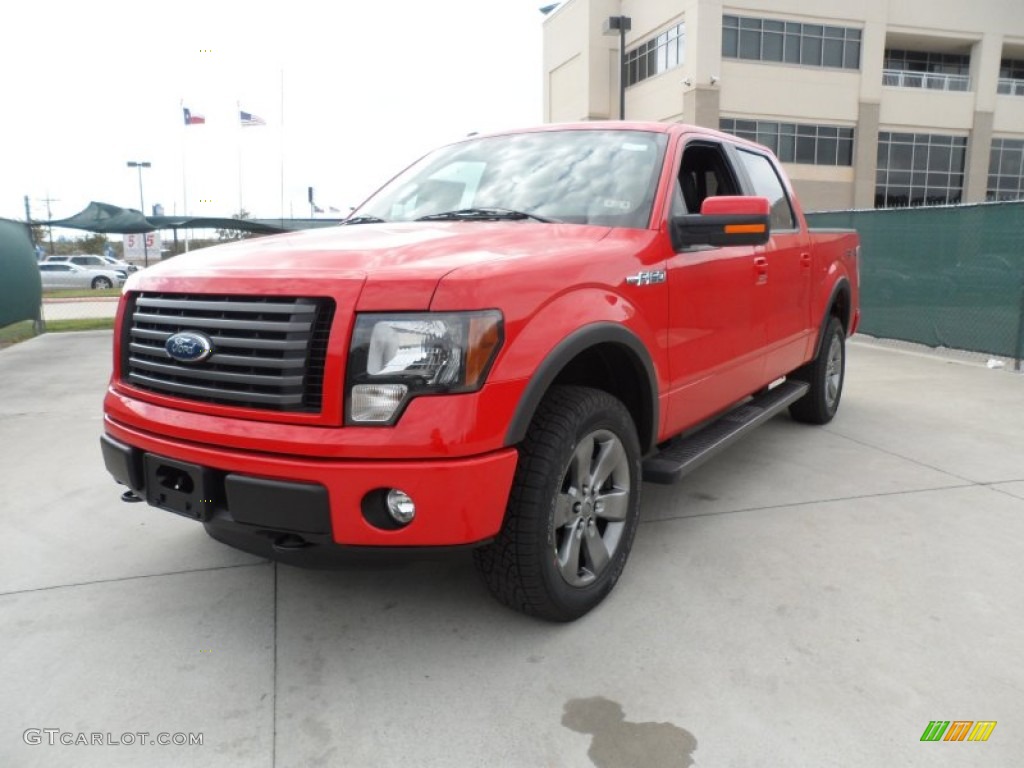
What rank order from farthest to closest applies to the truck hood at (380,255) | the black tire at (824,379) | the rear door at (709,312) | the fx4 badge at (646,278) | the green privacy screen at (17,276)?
1. the green privacy screen at (17,276)
2. the black tire at (824,379)
3. the rear door at (709,312)
4. the fx4 badge at (646,278)
5. the truck hood at (380,255)

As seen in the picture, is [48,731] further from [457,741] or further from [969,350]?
[969,350]

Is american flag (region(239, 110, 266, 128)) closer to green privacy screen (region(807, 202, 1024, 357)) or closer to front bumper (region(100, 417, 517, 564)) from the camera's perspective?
green privacy screen (region(807, 202, 1024, 357))

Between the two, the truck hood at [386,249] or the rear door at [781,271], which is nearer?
the truck hood at [386,249]

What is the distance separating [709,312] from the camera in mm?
3666

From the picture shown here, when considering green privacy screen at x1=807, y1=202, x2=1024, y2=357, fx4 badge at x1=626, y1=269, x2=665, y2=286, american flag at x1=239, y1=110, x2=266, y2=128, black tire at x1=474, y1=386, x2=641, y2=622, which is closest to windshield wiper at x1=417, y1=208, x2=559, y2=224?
fx4 badge at x1=626, y1=269, x2=665, y2=286

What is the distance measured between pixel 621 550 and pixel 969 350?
26.8ft

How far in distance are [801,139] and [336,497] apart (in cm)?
3759

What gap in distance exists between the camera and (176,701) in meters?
2.46

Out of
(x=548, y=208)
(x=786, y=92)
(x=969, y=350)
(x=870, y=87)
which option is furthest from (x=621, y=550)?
(x=870, y=87)

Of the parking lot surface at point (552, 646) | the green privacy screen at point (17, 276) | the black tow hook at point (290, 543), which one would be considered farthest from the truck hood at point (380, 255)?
the green privacy screen at point (17, 276)

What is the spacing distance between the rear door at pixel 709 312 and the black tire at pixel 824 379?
1.36 meters

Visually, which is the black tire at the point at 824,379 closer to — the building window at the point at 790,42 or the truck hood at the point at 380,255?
the truck hood at the point at 380,255

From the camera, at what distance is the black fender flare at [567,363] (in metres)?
2.46

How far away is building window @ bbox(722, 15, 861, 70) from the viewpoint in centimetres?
3331
